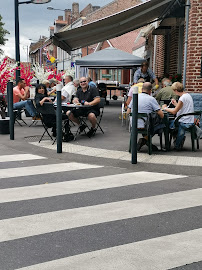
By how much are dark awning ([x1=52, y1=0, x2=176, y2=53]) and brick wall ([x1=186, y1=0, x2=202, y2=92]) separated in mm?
927

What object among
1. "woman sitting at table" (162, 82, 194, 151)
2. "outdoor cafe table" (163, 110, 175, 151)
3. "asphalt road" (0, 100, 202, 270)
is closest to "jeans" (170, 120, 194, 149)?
"woman sitting at table" (162, 82, 194, 151)

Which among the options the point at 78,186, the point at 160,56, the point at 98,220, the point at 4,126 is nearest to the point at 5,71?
the point at 4,126

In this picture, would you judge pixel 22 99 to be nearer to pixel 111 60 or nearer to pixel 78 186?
pixel 111 60

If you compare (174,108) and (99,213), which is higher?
(174,108)

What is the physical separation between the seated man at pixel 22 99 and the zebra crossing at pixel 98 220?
6644 mm

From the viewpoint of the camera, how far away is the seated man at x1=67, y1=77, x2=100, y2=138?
9.74 m

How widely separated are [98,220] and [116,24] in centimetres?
1002

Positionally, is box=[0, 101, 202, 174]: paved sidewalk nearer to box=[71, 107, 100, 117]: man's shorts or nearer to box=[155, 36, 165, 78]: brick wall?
box=[71, 107, 100, 117]: man's shorts

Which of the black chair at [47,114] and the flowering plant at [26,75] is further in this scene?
the flowering plant at [26,75]

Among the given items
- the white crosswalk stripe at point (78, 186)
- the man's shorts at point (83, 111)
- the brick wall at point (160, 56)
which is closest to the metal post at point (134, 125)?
the white crosswalk stripe at point (78, 186)

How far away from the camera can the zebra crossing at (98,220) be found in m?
3.13

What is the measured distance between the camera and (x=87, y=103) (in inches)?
378

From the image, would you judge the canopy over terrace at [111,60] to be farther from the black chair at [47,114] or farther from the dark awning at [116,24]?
the black chair at [47,114]

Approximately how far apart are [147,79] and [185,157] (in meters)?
5.64
